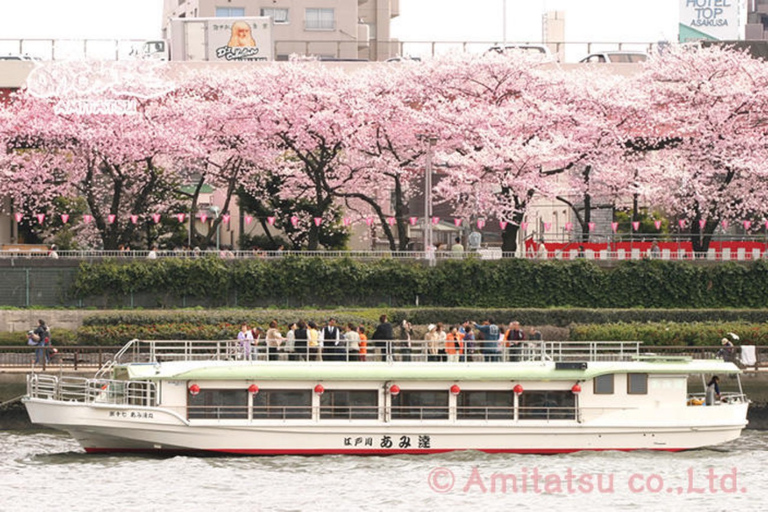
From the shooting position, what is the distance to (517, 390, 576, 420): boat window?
4019cm

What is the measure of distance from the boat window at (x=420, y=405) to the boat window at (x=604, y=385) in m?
3.98

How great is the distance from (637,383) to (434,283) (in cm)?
2283

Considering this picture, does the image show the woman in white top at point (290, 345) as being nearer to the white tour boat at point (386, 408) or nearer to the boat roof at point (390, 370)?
the white tour boat at point (386, 408)

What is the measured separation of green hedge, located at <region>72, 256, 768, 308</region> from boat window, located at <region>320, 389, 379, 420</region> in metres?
22.3

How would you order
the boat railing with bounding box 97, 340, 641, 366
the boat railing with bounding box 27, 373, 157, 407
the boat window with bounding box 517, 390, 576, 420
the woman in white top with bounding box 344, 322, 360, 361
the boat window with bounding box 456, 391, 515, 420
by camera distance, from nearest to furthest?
1. the boat railing with bounding box 27, 373, 157, 407
2. the boat window with bounding box 456, 391, 515, 420
3. the boat window with bounding box 517, 390, 576, 420
4. the boat railing with bounding box 97, 340, 641, 366
5. the woman in white top with bounding box 344, 322, 360, 361

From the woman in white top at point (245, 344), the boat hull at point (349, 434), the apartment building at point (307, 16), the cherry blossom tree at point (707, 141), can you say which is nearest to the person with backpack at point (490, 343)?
the boat hull at point (349, 434)

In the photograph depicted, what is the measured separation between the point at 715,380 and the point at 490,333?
20.7 ft

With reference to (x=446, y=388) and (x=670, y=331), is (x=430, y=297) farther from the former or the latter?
(x=446, y=388)

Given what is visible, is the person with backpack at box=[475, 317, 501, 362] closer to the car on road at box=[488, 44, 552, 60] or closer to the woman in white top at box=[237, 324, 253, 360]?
the woman in white top at box=[237, 324, 253, 360]

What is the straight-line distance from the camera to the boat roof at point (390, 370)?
39.1 metres

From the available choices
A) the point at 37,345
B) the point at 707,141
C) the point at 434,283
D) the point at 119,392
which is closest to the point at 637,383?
the point at 119,392

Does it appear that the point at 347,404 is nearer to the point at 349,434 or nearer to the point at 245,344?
the point at 349,434

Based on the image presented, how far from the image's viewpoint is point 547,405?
4031cm

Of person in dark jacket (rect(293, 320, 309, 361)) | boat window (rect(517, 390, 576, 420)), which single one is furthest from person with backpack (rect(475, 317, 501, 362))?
person in dark jacket (rect(293, 320, 309, 361))
